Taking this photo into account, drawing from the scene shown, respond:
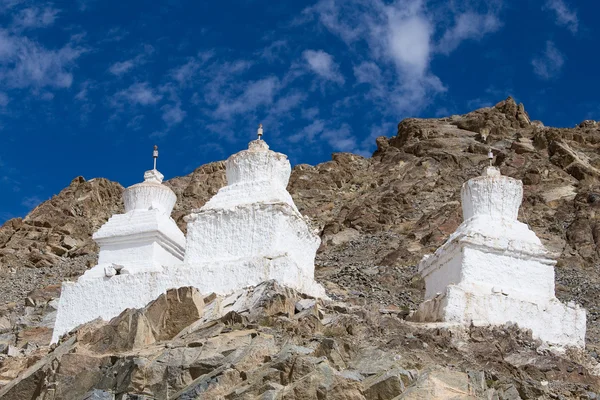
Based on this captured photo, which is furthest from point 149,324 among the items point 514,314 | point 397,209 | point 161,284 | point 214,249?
point 397,209

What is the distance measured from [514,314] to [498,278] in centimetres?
87

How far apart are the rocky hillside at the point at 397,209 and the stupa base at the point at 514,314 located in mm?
4572

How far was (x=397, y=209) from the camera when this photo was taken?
144 feet

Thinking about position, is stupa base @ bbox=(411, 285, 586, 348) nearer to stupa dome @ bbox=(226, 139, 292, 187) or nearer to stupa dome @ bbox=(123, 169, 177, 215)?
stupa dome @ bbox=(226, 139, 292, 187)

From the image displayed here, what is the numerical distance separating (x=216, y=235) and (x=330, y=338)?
5.36 m

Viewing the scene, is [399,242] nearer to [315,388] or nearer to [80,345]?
[80,345]

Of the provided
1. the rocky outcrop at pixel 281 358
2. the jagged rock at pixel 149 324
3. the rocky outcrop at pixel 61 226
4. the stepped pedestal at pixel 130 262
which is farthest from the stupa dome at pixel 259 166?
the rocky outcrop at pixel 61 226

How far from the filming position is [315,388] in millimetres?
12141

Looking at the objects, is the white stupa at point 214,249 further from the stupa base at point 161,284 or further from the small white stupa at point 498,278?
the small white stupa at point 498,278

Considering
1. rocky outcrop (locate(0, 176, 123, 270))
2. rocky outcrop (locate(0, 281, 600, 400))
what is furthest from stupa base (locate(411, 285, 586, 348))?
rocky outcrop (locate(0, 176, 123, 270))

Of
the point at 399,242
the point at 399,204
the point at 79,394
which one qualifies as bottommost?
the point at 79,394

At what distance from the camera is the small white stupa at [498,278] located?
58.6 ft

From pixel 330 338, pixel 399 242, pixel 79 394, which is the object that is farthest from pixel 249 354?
pixel 399 242

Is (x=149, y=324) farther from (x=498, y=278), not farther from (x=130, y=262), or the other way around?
(x=498, y=278)
